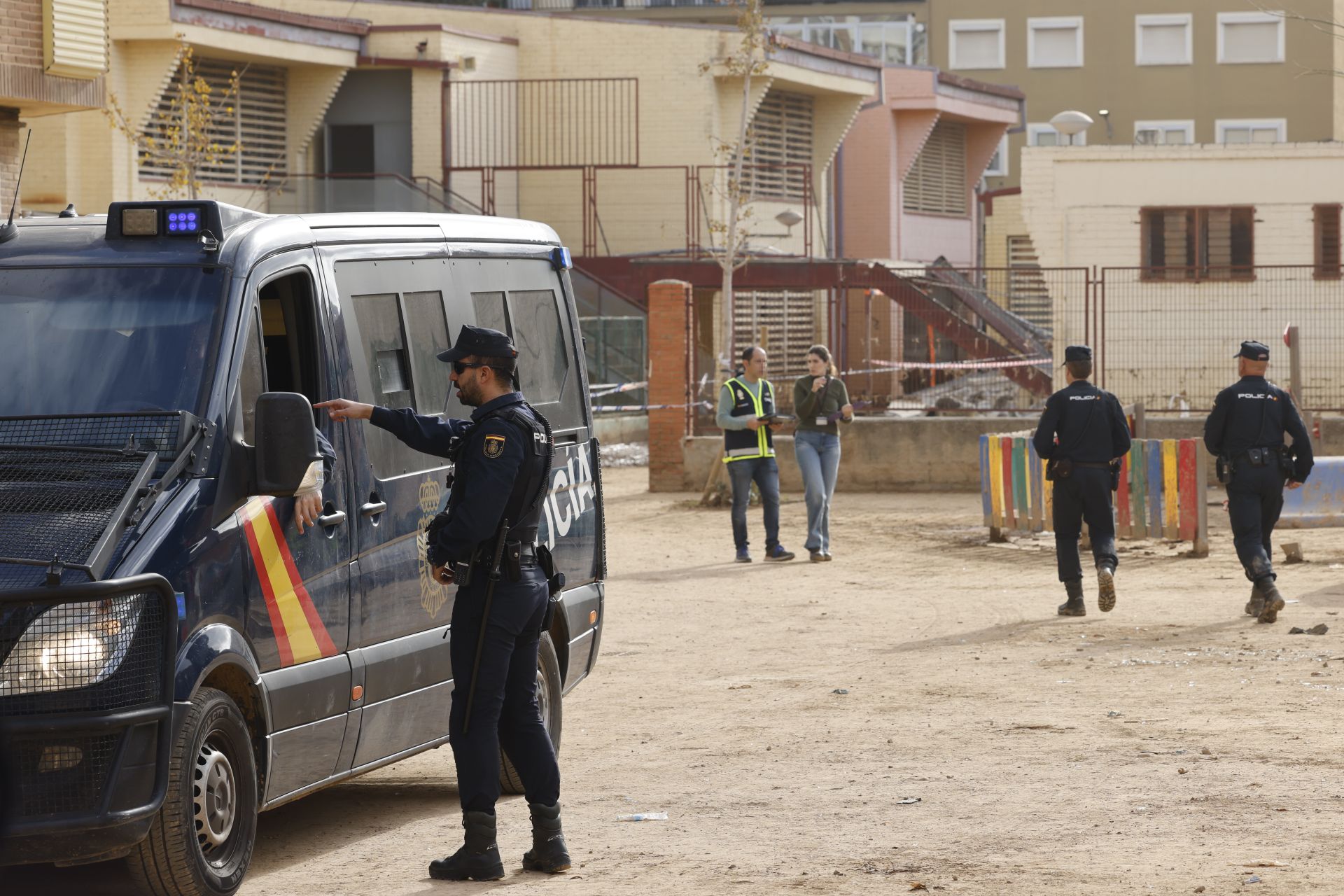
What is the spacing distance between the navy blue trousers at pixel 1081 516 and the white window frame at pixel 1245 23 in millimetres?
42527

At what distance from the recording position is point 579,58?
34.3 meters

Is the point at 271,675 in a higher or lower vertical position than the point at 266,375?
lower

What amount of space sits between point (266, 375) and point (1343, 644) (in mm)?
7483

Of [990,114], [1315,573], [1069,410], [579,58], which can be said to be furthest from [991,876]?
[990,114]

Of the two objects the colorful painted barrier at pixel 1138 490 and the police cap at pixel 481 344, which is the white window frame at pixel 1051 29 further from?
the police cap at pixel 481 344

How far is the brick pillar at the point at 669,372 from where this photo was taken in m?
24.0

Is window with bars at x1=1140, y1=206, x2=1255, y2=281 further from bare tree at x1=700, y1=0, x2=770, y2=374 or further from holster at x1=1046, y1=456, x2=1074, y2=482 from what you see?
holster at x1=1046, y1=456, x2=1074, y2=482

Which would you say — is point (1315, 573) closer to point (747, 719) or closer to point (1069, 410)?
point (1069, 410)

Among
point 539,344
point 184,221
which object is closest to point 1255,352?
point 539,344

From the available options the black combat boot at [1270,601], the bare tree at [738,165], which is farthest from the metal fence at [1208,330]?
the black combat boot at [1270,601]

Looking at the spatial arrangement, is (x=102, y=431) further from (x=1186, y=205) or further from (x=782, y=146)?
(x=782, y=146)

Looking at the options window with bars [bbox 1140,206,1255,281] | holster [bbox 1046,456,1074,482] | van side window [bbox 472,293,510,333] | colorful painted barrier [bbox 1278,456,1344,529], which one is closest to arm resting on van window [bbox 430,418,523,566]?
van side window [bbox 472,293,510,333]

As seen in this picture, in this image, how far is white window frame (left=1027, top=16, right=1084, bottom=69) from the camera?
54.2 meters

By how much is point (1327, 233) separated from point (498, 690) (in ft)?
94.4
